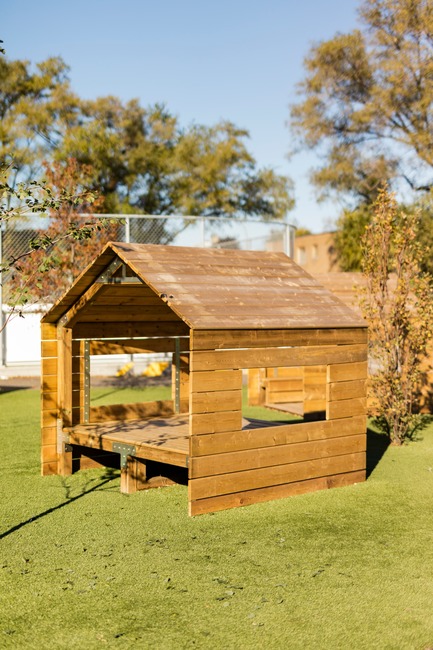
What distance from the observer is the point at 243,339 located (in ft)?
28.2

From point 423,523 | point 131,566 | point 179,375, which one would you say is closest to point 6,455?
point 179,375

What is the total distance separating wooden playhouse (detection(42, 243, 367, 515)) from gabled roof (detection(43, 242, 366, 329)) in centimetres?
2

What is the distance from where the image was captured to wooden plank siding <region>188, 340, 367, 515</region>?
8259mm

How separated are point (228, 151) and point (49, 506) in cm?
4114

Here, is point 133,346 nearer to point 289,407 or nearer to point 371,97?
point 289,407

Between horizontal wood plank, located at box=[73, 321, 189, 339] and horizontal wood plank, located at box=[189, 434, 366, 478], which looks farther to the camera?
horizontal wood plank, located at box=[73, 321, 189, 339]

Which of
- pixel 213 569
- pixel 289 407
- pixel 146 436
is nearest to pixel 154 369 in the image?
pixel 289 407

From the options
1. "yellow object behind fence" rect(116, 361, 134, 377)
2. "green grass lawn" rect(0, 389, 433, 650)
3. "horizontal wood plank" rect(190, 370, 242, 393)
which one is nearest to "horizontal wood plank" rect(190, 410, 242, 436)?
"horizontal wood plank" rect(190, 370, 242, 393)

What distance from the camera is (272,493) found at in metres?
8.98

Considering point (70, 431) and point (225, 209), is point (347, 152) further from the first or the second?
point (70, 431)

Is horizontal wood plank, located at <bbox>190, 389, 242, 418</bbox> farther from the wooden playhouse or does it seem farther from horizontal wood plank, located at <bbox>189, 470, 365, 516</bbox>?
horizontal wood plank, located at <bbox>189, 470, 365, 516</bbox>

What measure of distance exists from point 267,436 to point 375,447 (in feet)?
14.3

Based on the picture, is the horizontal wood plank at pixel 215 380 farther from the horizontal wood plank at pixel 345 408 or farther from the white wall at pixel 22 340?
the white wall at pixel 22 340

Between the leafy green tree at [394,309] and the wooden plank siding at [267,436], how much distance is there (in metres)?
3.17
